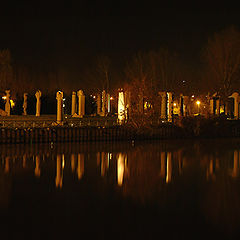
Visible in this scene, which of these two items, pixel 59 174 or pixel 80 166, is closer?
pixel 59 174

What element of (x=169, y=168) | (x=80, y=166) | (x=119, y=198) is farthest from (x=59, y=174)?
(x=169, y=168)

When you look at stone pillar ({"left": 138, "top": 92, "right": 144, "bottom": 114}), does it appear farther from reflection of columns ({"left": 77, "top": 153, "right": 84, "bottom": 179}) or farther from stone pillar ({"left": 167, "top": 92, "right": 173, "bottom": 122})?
reflection of columns ({"left": 77, "top": 153, "right": 84, "bottom": 179})

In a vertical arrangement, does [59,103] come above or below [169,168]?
above

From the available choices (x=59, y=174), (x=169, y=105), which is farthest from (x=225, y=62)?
(x=59, y=174)

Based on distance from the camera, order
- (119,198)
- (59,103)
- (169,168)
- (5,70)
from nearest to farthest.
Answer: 1. (119,198)
2. (169,168)
3. (59,103)
4. (5,70)

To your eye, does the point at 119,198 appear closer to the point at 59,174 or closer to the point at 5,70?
the point at 59,174

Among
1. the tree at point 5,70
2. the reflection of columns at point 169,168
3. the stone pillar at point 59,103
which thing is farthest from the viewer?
the tree at point 5,70

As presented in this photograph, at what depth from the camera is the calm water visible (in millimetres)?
6395

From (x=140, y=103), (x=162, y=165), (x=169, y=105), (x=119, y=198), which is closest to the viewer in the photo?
(x=119, y=198)

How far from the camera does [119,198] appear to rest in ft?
28.1

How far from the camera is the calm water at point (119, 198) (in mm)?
6395

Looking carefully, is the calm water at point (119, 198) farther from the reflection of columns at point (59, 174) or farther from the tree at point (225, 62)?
the tree at point (225, 62)

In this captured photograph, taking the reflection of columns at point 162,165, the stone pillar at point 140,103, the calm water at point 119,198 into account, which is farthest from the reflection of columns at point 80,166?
the stone pillar at point 140,103

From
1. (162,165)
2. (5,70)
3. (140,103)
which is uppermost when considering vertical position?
(5,70)
